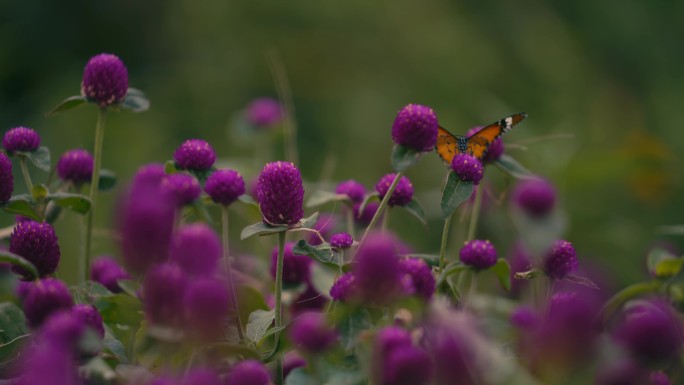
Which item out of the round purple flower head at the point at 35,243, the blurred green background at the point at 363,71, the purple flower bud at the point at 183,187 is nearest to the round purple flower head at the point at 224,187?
the purple flower bud at the point at 183,187

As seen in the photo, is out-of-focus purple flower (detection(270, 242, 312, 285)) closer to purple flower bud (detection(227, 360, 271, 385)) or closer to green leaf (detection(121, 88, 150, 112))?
green leaf (detection(121, 88, 150, 112))

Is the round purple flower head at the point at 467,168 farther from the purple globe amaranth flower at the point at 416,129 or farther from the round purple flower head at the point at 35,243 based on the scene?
the round purple flower head at the point at 35,243

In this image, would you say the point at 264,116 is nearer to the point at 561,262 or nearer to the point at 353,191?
the point at 353,191

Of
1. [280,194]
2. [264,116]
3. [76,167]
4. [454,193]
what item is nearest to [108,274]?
[76,167]

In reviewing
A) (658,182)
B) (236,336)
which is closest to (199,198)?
(236,336)

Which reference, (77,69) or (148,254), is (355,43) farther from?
(148,254)

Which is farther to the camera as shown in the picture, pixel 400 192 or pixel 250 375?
pixel 400 192

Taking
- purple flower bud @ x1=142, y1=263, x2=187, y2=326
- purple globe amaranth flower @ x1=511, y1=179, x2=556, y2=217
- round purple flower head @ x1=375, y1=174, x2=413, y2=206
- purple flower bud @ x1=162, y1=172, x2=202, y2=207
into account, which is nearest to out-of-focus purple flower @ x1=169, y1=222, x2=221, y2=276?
purple flower bud @ x1=142, y1=263, x2=187, y2=326
